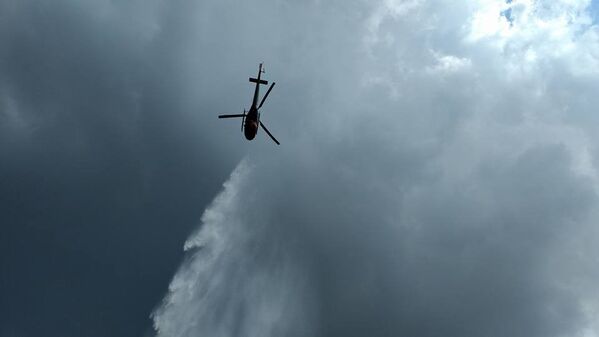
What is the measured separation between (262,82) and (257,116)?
11.7 metres

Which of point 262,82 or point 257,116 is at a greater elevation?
point 262,82

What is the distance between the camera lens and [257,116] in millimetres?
84625

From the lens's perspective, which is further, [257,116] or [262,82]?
[262,82]

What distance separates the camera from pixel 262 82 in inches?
3642
